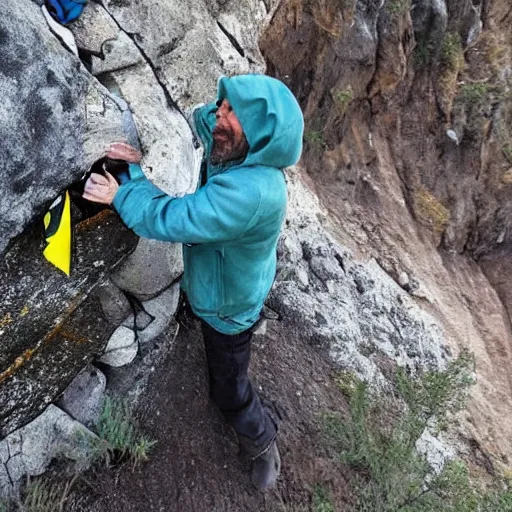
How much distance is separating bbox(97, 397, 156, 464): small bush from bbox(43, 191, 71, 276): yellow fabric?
1057mm

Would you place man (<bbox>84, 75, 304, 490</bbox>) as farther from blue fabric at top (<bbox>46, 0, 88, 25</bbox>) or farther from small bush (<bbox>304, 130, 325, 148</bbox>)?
small bush (<bbox>304, 130, 325, 148</bbox>)

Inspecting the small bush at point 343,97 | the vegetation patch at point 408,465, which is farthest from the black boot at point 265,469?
the small bush at point 343,97

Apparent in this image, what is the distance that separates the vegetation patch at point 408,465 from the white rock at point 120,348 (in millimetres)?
1434

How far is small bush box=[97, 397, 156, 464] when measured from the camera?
10.2ft

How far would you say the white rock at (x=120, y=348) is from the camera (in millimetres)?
3196

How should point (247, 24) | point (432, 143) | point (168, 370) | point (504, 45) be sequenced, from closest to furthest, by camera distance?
point (168, 370) → point (247, 24) → point (432, 143) → point (504, 45)

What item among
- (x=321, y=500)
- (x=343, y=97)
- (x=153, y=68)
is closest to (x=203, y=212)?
(x=153, y=68)

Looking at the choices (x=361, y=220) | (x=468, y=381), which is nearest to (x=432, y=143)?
(x=361, y=220)

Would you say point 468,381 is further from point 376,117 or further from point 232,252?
point 376,117

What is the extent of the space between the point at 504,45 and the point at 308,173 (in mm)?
6178

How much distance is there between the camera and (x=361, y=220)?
8805 mm

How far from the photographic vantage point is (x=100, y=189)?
2.44 m

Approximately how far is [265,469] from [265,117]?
2165 millimetres

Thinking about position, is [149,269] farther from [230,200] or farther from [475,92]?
[475,92]
